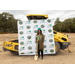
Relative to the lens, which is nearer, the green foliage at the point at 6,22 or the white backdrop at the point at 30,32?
the white backdrop at the point at 30,32

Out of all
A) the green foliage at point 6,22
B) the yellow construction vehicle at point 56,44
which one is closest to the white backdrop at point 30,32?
the yellow construction vehicle at point 56,44

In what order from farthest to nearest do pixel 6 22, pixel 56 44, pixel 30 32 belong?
pixel 6 22 → pixel 56 44 → pixel 30 32

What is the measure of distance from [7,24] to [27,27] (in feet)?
113

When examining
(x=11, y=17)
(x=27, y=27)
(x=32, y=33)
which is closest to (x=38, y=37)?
Answer: (x=32, y=33)

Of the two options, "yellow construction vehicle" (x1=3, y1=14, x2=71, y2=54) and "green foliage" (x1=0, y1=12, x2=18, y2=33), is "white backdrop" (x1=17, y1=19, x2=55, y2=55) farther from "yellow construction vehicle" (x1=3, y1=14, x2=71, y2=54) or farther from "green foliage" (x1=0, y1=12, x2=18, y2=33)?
"green foliage" (x1=0, y1=12, x2=18, y2=33)

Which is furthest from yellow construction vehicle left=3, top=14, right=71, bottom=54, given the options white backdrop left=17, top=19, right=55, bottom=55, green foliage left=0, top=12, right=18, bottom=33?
green foliage left=0, top=12, right=18, bottom=33

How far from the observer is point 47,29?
4832 millimetres

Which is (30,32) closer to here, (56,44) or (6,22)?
(56,44)

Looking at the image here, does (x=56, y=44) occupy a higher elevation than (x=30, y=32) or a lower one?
lower

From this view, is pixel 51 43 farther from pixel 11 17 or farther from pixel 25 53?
pixel 11 17

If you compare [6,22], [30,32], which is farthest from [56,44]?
[6,22]

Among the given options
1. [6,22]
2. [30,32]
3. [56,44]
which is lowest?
[56,44]

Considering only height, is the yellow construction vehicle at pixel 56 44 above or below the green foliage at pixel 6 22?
below

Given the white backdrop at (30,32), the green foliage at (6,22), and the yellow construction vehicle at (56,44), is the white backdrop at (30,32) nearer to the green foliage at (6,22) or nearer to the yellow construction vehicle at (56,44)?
the yellow construction vehicle at (56,44)
